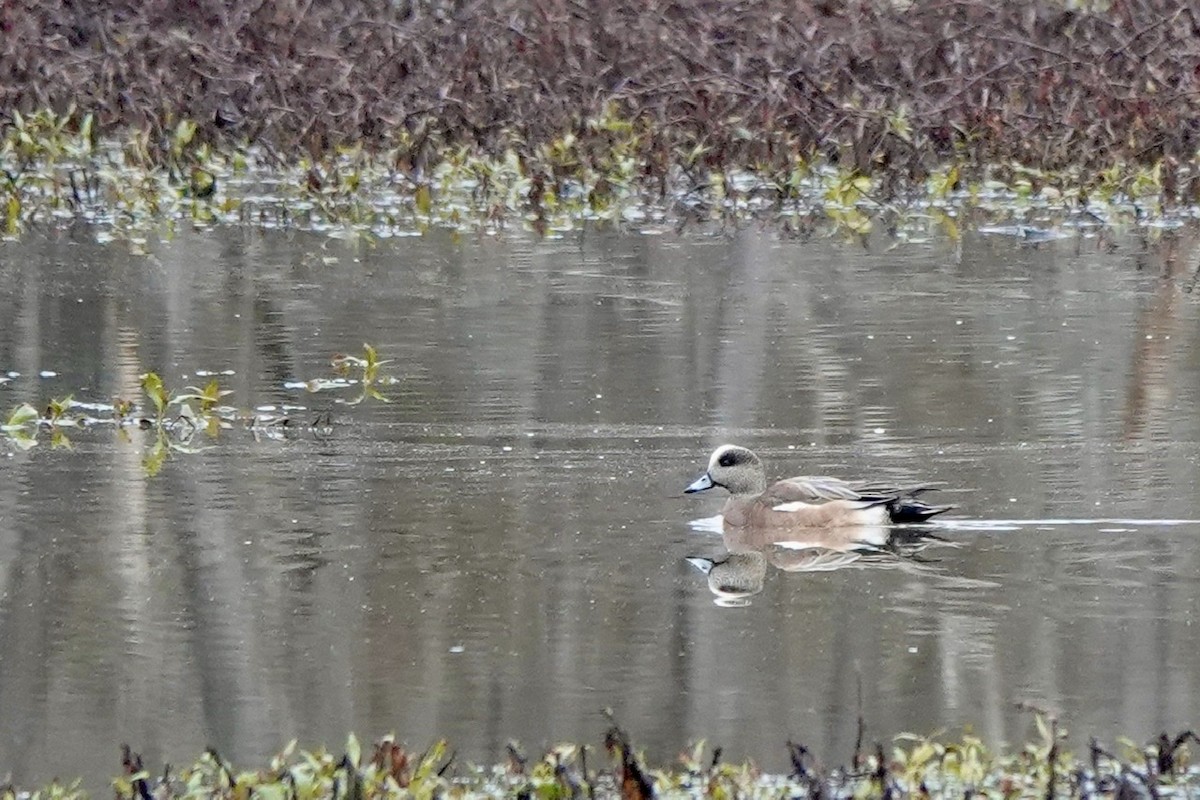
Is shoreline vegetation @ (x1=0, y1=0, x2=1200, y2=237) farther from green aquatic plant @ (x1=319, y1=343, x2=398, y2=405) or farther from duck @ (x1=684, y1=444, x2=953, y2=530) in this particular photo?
duck @ (x1=684, y1=444, x2=953, y2=530)

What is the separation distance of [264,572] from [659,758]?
2157mm

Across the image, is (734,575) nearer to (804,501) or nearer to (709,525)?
(804,501)

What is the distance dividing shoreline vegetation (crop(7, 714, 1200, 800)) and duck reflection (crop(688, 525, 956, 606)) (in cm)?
211

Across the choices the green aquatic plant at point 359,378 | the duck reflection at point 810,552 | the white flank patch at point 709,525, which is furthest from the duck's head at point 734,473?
the green aquatic plant at point 359,378

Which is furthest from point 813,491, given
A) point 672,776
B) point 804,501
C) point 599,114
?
point 599,114

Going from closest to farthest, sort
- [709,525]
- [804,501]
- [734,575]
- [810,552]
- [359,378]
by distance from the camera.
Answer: [734,575], [810,552], [804,501], [709,525], [359,378]

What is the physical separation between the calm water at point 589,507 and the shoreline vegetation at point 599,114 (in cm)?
212

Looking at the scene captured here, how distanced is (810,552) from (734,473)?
46 cm

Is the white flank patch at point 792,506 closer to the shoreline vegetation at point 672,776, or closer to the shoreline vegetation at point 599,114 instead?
the shoreline vegetation at point 672,776

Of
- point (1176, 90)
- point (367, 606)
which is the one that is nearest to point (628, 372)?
point (367, 606)

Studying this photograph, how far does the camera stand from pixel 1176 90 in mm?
18156

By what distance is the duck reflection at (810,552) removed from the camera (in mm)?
8289

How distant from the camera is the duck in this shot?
8.64 metres

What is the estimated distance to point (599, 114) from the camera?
18.7m
